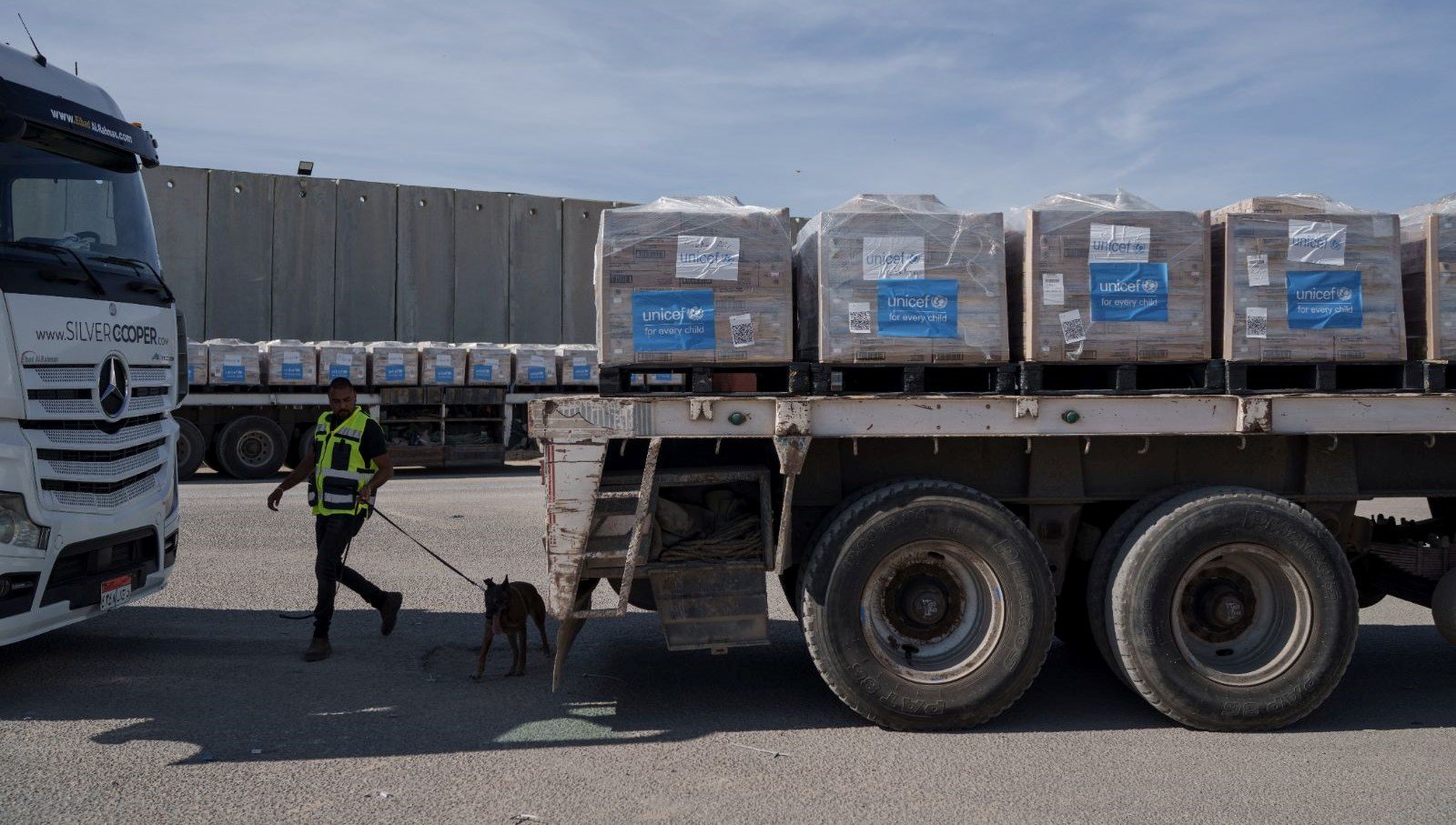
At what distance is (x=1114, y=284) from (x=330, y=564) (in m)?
4.76

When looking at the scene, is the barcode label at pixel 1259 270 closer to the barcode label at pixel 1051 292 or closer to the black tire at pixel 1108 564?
the barcode label at pixel 1051 292

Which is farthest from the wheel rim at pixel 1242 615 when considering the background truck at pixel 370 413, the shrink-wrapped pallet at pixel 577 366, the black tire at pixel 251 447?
the black tire at pixel 251 447

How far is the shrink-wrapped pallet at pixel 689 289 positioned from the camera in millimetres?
5000

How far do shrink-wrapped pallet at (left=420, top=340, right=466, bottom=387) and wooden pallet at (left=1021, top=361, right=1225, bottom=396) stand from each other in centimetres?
1509

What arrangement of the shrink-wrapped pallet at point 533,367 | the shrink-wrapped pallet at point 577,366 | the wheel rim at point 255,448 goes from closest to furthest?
the wheel rim at point 255,448 → the shrink-wrapped pallet at point 533,367 → the shrink-wrapped pallet at point 577,366

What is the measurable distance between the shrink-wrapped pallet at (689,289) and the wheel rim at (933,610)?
1.21 m

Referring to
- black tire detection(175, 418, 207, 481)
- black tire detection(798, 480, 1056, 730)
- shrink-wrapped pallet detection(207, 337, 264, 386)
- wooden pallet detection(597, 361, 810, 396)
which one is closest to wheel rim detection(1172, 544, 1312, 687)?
black tire detection(798, 480, 1056, 730)

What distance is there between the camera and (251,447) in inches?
698

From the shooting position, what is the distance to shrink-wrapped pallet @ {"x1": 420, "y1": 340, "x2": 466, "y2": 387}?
1880cm

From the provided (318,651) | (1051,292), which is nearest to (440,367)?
(318,651)

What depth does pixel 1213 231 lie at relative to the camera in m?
5.28

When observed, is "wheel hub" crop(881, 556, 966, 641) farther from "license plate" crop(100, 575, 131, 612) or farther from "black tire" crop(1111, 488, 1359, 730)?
"license plate" crop(100, 575, 131, 612)

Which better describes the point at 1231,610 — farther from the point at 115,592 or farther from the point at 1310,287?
the point at 115,592

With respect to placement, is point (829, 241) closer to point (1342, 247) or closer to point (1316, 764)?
point (1342, 247)
